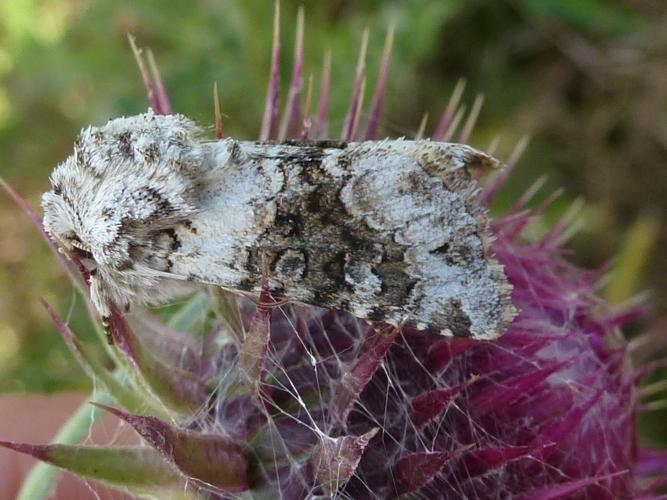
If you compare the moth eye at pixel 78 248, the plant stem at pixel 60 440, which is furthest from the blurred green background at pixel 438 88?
the moth eye at pixel 78 248

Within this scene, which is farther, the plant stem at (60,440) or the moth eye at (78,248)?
the plant stem at (60,440)

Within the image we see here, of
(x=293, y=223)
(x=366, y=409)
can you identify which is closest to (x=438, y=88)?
(x=293, y=223)

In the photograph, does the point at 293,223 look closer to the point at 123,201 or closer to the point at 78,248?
the point at 123,201

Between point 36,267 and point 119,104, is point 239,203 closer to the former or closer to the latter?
point 119,104

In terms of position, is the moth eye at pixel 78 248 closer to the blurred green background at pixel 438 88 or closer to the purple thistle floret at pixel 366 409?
the purple thistle floret at pixel 366 409

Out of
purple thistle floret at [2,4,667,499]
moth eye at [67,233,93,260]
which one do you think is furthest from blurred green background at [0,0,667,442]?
moth eye at [67,233,93,260]

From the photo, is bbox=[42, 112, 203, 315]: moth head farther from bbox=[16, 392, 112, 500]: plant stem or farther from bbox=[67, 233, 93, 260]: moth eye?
bbox=[16, 392, 112, 500]: plant stem
